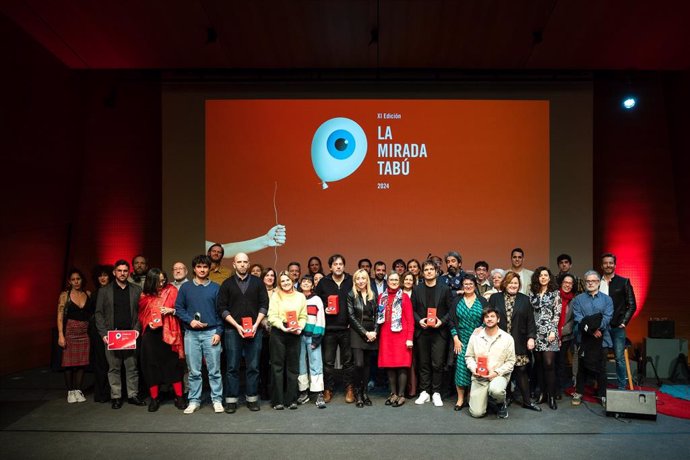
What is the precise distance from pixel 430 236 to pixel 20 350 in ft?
18.1

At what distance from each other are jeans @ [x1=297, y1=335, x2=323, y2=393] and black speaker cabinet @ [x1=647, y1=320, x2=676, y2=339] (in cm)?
431

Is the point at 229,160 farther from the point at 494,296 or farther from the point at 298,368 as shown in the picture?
the point at 494,296

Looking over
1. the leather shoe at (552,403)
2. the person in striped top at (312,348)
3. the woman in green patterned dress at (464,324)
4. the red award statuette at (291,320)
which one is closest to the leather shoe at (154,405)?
the person in striped top at (312,348)

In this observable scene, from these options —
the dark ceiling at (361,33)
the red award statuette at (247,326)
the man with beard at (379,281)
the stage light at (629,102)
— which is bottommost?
the red award statuette at (247,326)

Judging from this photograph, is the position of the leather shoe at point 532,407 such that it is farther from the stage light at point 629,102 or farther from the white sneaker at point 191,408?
the stage light at point 629,102

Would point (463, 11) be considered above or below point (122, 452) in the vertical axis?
above

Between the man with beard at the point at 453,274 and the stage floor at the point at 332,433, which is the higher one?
the man with beard at the point at 453,274

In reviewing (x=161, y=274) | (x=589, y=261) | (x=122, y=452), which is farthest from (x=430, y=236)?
(x=122, y=452)

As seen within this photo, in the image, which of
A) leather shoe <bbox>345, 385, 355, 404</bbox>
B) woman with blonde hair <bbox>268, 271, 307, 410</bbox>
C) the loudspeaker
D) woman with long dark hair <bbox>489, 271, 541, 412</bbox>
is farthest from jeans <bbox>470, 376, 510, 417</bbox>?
woman with blonde hair <bbox>268, 271, 307, 410</bbox>

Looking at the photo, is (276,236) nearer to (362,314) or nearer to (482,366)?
(362,314)

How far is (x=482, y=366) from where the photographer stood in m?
4.52

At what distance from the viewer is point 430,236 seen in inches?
282

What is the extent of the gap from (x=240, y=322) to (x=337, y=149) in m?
3.24

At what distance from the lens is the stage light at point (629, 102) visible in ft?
23.4
